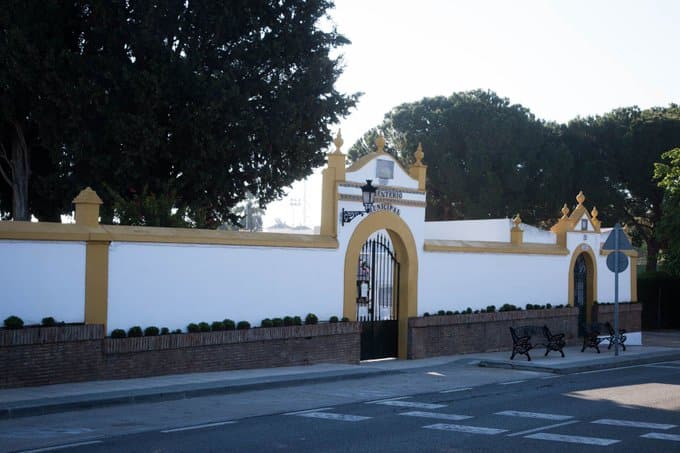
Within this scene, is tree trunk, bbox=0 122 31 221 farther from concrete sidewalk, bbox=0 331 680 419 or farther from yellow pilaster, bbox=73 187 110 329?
concrete sidewalk, bbox=0 331 680 419

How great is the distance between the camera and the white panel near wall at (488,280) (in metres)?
22.9

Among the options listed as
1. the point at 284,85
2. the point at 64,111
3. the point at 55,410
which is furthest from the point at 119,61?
the point at 55,410

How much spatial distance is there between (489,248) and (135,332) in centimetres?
1198

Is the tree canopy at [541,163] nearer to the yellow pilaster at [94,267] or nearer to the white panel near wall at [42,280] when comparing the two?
the yellow pilaster at [94,267]

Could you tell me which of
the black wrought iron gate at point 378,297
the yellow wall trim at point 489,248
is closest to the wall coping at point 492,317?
the black wrought iron gate at point 378,297

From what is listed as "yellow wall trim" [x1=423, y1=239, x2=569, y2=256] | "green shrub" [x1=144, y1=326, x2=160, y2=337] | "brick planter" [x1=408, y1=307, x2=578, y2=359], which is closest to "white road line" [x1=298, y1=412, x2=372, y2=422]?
"green shrub" [x1=144, y1=326, x2=160, y2=337]

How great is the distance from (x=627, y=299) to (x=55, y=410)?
23207 mm

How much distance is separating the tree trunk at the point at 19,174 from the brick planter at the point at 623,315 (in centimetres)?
1892

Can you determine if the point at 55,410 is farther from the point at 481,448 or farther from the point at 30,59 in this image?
the point at 30,59

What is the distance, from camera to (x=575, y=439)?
1109 centimetres

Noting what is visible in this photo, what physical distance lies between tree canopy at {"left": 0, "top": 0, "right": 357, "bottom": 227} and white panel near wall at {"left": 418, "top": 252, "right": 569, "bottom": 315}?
6.43m

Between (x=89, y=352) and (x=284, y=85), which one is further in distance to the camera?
(x=284, y=85)

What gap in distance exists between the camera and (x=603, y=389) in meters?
16.8

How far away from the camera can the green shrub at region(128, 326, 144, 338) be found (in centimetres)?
1585
